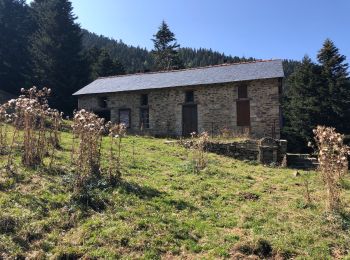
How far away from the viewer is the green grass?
19.9 ft

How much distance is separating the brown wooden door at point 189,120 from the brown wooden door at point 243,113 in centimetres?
257

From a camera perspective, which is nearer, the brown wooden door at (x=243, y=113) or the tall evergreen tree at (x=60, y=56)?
the brown wooden door at (x=243, y=113)

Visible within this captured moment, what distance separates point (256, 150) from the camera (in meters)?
15.4

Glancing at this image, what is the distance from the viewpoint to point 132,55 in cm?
7606

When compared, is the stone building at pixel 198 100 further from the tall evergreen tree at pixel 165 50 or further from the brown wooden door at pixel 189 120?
the tall evergreen tree at pixel 165 50

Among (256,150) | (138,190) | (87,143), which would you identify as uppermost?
(87,143)

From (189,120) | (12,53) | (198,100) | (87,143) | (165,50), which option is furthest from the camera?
(165,50)

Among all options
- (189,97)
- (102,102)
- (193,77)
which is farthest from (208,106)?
(102,102)

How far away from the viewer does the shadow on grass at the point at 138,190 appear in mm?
8220

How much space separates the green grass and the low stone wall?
4.82 m

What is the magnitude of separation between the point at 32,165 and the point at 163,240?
4.38m

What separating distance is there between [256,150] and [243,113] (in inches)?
216

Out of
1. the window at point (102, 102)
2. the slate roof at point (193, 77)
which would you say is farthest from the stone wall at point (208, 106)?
the slate roof at point (193, 77)

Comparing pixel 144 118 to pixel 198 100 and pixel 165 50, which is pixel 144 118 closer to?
pixel 198 100
